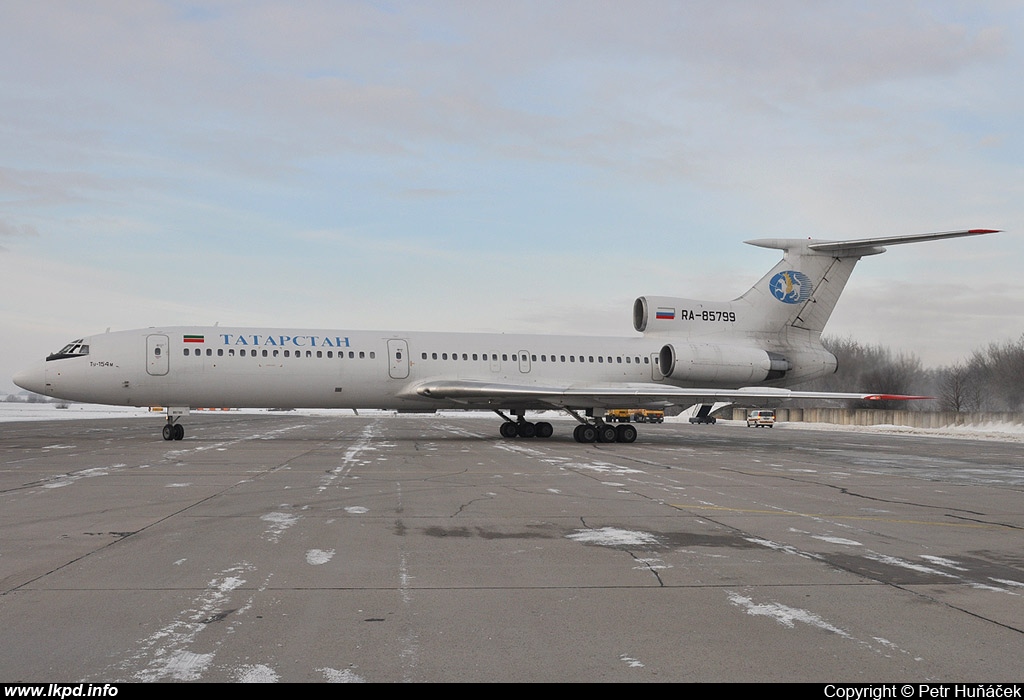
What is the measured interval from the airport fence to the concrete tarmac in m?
34.7

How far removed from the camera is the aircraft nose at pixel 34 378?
23.1m

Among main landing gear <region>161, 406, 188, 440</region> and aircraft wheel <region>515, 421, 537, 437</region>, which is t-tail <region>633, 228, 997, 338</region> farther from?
main landing gear <region>161, 406, 188, 440</region>

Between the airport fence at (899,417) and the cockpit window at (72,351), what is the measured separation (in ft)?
139

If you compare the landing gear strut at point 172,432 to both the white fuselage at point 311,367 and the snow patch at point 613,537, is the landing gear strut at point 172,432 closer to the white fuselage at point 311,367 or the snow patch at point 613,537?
the white fuselage at point 311,367

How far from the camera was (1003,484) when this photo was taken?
14289 millimetres


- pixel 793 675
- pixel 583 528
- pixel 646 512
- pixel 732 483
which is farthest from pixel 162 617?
pixel 732 483

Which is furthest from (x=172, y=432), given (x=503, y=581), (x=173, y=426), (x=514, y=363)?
(x=503, y=581)

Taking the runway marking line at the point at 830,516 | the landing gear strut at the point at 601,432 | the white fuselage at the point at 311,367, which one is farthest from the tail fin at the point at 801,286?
the runway marking line at the point at 830,516

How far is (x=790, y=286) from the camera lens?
2792 cm

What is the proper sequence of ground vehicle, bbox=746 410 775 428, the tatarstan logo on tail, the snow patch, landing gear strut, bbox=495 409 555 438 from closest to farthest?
the snow patch
the tatarstan logo on tail
landing gear strut, bbox=495 409 555 438
ground vehicle, bbox=746 410 775 428

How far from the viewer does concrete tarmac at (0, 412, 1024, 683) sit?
4.17 meters

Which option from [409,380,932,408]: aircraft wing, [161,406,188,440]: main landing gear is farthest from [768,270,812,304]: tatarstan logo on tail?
[161,406,188,440]: main landing gear

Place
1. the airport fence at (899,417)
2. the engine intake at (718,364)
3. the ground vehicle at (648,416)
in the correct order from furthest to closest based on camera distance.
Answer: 1. the ground vehicle at (648,416)
2. the airport fence at (899,417)
3. the engine intake at (718,364)

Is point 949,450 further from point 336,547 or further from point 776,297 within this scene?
point 336,547
